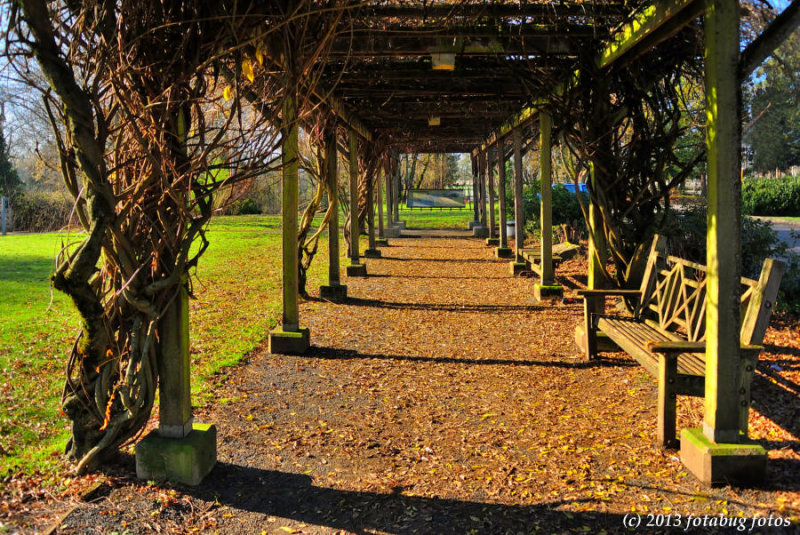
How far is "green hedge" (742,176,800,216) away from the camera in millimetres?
28375

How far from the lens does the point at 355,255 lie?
1273 cm

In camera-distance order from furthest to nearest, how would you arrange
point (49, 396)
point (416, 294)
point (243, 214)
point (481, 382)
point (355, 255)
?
1. point (243, 214)
2. point (355, 255)
3. point (416, 294)
4. point (481, 382)
5. point (49, 396)

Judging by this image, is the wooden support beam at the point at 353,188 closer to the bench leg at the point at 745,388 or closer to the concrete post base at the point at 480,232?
the bench leg at the point at 745,388

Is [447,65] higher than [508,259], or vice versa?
[447,65]

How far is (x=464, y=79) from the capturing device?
333 inches

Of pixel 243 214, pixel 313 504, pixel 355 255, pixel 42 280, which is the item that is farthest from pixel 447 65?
pixel 243 214

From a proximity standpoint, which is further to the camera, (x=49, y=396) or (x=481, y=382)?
(x=481, y=382)

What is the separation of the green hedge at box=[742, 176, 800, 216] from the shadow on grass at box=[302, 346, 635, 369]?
84.9 feet

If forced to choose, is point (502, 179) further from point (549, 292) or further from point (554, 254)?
point (549, 292)

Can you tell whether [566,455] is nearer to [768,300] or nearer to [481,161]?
[768,300]

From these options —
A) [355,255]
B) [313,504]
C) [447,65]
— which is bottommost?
[313,504]

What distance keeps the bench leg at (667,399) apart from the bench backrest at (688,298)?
17.6 inches

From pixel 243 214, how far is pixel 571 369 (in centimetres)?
2968

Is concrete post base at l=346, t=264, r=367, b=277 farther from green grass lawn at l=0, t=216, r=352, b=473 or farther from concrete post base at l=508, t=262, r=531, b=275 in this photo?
concrete post base at l=508, t=262, r=531, b=275
